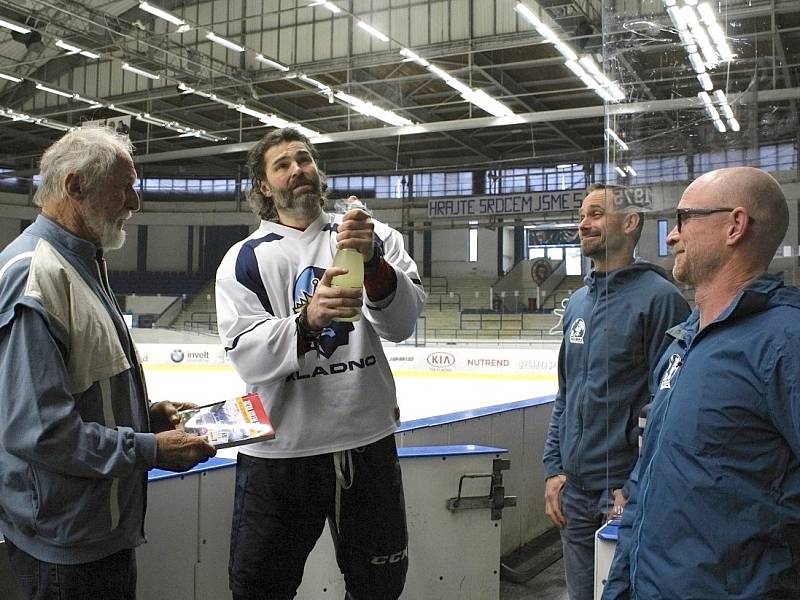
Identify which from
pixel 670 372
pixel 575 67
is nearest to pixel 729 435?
pixel 670 372

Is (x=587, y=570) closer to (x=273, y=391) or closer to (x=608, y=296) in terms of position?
(x=608, y=296)

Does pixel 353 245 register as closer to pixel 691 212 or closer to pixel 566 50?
pixel 691 212

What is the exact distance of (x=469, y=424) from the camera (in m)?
3.45

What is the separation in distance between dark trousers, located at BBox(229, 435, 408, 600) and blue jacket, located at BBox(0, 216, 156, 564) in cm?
24

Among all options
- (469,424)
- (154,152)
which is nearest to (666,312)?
(469,424)

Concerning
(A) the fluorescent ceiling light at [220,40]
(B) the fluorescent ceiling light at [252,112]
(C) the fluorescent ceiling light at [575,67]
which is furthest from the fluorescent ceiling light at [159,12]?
(C) the fluorescent ceiling light at [575,67]

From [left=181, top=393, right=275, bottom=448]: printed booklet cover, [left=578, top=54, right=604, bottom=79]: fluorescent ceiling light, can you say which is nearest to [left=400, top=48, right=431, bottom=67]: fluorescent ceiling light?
[left=578, top=54, right=604, bottom=79]: fluorescent ceiling light

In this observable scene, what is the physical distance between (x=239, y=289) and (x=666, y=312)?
96 cm

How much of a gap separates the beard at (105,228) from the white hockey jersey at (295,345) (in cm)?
23

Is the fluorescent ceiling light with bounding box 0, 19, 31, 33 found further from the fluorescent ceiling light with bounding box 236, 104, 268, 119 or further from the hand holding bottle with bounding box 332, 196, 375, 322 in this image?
the hand holding bottle with bounding box 332, 196, 375, 322

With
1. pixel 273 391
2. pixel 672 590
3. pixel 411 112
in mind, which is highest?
pixel 411 112

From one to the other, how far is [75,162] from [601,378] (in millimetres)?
1282

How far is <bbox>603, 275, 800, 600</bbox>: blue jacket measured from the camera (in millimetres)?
1014

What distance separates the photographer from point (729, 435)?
104cm
